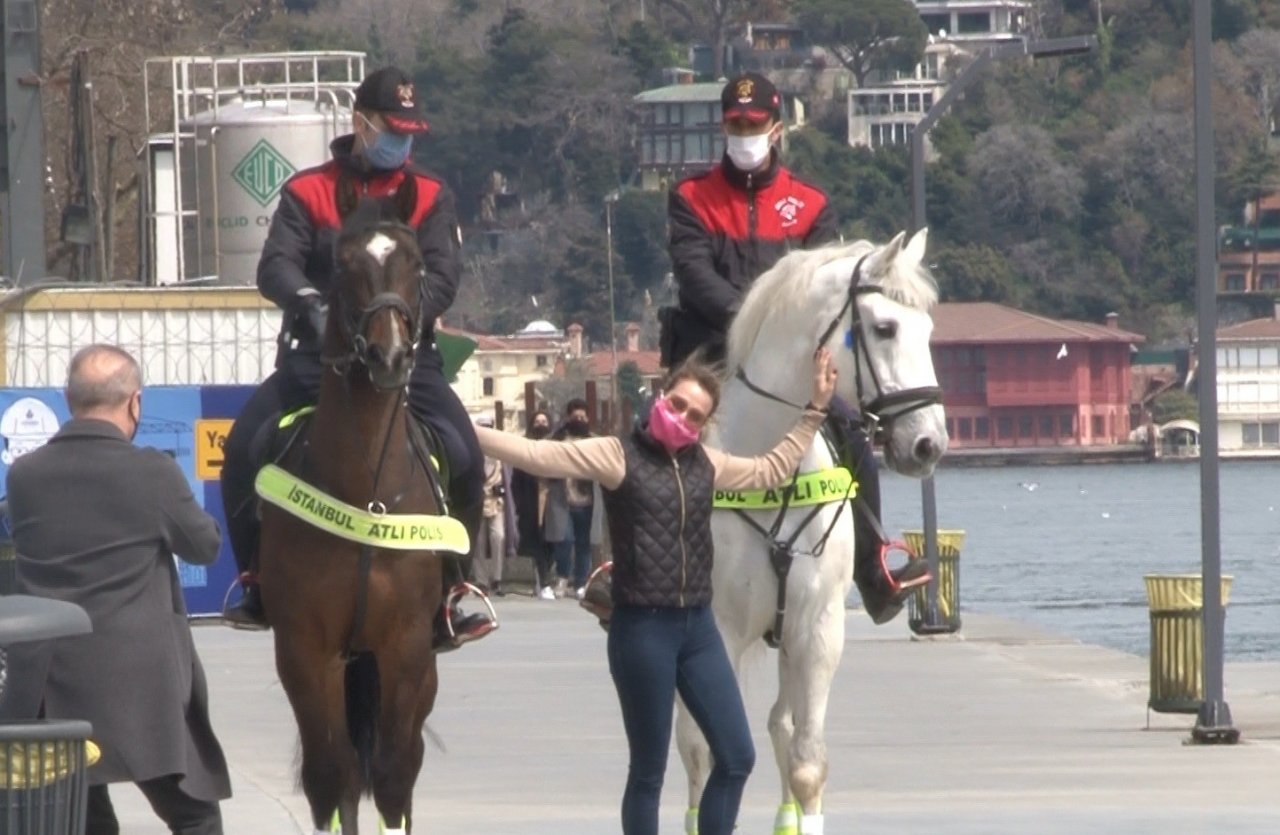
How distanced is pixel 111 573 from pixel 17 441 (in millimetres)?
15608

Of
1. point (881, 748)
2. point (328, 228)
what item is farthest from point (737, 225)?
point (881, 748)

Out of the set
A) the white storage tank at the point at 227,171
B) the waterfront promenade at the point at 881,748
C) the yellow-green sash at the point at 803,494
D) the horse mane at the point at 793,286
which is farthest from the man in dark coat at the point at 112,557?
the white storage tank at the point at 227,171

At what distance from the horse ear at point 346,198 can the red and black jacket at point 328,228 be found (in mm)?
→ 162

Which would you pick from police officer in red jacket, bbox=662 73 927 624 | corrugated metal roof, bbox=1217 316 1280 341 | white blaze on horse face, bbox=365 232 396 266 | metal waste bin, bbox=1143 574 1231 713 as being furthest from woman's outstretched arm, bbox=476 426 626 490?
corrugated metal roof, bbox=1217 316 1280 341

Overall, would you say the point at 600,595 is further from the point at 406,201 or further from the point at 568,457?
the point at 406,201

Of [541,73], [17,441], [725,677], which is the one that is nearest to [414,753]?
[725,677]

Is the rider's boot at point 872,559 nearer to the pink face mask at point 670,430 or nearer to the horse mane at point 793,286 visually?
the horse mane at point 793,286

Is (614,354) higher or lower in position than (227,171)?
lower

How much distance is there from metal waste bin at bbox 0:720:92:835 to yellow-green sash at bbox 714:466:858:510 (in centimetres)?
423

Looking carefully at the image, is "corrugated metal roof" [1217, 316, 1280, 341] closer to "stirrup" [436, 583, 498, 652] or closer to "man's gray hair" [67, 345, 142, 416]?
"stirrup" [436, 583, 498, 652]

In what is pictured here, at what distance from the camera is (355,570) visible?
10.2 meters

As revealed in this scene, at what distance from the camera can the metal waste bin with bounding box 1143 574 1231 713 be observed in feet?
62.3

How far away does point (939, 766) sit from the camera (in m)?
16.3

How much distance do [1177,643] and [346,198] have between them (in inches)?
386
